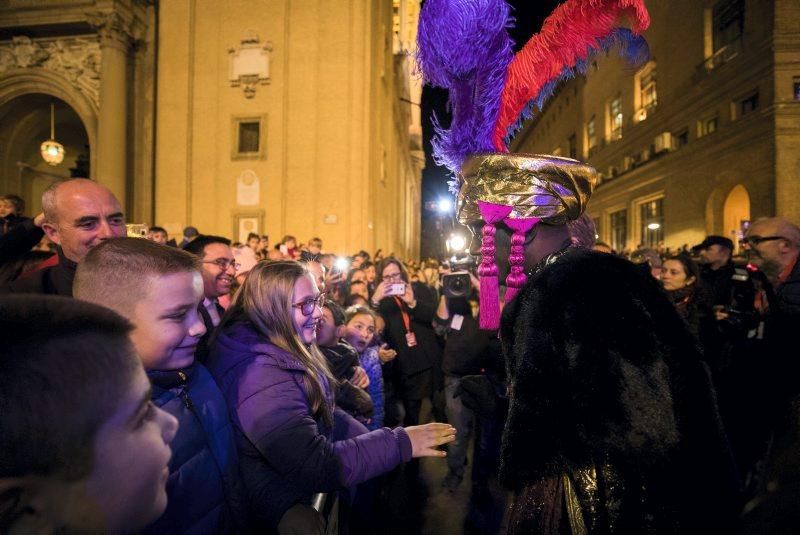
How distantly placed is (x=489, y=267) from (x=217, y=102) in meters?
18.5

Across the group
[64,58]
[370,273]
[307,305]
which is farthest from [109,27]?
[307,305]

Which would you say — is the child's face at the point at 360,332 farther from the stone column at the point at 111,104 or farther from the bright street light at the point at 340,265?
the stone column at the point at 111,104

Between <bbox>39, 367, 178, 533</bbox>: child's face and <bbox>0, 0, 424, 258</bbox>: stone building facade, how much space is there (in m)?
16.2

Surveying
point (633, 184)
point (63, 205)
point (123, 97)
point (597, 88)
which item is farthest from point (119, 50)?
point (597, 88)

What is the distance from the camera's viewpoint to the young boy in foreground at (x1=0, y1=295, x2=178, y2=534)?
2.28ft

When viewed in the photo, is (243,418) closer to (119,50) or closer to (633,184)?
(119,50)

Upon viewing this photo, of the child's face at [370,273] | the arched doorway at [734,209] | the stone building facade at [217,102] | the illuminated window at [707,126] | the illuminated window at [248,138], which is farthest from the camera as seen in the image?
the illuminated window at [707,126]

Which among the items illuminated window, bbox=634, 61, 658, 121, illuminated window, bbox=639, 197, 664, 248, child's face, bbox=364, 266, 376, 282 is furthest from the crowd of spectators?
illuminated window, bbox=634, 61, 658, 121

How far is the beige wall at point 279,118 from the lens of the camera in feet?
56.5

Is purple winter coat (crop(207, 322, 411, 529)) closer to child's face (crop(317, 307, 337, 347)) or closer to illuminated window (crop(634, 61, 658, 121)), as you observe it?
child's face (crop(317, 307, 337, 347))

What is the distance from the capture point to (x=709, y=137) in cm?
2225

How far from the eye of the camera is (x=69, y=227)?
8.55ft

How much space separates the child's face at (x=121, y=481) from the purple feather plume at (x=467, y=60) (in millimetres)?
1975

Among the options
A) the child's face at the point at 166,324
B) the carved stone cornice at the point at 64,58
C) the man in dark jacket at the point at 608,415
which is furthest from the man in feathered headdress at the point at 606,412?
the carved stone cornice at the point at 64,58
